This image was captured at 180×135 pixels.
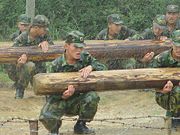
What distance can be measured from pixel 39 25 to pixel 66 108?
314 centimetres

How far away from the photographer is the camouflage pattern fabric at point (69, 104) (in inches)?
275

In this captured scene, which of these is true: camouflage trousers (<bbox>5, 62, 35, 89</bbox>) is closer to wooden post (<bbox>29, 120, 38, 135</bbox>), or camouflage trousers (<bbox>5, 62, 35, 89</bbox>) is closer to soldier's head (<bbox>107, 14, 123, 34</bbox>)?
soldier's head (<bbox>107, 14, 123, 34</bbox>)

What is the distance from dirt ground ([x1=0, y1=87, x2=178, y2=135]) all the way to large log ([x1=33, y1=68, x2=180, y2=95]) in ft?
1.57

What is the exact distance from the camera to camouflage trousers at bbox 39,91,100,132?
6.97 meters

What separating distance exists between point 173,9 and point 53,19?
581 cm

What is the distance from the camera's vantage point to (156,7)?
1555 centimetres

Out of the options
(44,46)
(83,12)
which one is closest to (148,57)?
(44,46)

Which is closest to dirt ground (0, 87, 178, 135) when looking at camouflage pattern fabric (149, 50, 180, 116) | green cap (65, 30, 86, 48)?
camouflage pattern fabric (149, 50, 180, 116)

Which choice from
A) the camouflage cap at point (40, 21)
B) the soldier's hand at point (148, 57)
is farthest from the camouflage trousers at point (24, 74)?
the soldier's hand at point (148, 57)

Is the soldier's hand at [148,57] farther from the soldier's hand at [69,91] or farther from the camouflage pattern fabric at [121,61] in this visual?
the soldier's hand at [69,91]

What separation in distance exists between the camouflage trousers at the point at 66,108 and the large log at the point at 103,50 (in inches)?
102

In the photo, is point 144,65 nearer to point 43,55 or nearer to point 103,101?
point 103,101

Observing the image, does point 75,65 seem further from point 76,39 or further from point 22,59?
point 22,59

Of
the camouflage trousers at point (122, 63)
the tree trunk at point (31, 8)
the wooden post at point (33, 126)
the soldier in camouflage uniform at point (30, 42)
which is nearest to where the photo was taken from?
the wooden post at point (33, 126)
